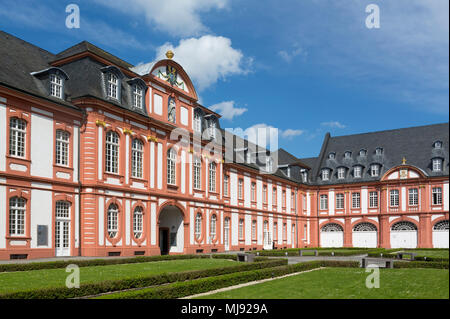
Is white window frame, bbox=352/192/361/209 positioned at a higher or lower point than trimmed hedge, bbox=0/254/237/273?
higher

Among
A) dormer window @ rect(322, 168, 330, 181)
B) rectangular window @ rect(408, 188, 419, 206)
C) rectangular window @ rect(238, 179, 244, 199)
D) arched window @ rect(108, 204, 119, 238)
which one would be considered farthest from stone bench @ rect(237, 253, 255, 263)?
dormer window @ rect(322, 168, 330, 181)

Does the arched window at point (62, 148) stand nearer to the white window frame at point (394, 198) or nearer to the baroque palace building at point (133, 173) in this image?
the baroque palace building at point (133, 173)

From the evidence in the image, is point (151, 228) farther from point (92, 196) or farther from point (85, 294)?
point (85, 294)

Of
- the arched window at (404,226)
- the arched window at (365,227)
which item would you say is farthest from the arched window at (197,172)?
the arched window at (404,226)

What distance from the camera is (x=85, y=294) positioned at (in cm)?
1235

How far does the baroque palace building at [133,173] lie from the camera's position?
23.9 metres

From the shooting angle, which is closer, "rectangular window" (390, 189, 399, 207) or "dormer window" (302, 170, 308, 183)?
"rectangular window" (390, 189, 399, 207)

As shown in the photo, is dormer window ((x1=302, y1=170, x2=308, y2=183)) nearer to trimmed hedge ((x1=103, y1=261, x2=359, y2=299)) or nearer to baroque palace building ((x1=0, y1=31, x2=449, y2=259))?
baroque palace building ((x1=0, y1=31, x2=449, y2=259))

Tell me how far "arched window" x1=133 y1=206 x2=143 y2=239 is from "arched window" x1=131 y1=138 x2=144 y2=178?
2131 mm

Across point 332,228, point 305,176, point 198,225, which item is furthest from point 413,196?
point 198,225

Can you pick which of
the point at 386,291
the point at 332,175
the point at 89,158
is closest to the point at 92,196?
the point at 89,158

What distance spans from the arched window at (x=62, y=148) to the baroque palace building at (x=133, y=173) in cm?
6

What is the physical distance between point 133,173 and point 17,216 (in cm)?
807

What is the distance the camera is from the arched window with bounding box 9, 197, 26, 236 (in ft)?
75.4
